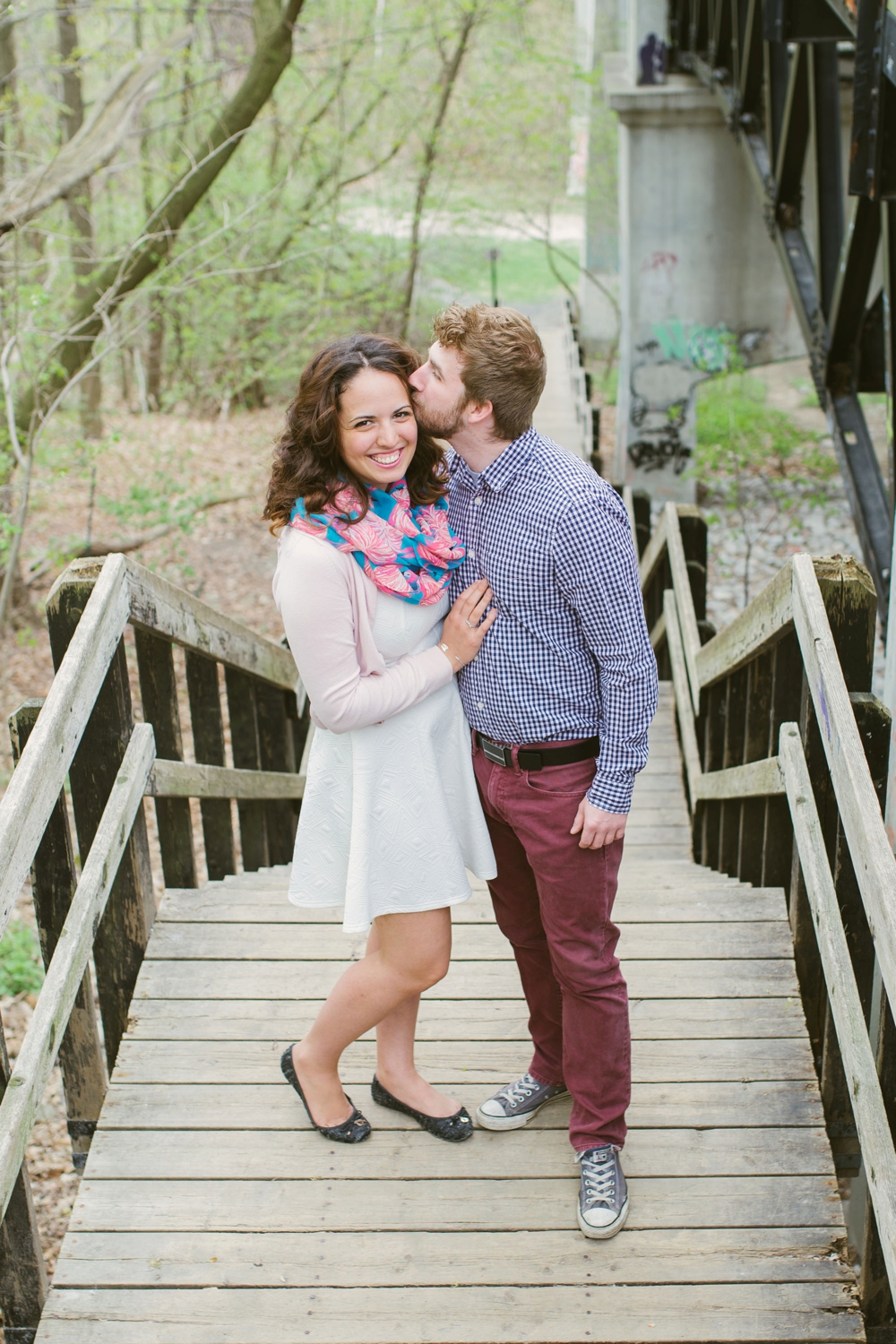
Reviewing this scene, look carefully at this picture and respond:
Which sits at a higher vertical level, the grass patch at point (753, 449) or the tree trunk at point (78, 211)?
the tree trunk at point (78, 211)

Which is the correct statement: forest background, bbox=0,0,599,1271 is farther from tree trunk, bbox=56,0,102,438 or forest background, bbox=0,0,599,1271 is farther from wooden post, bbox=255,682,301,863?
wooden post, bbox=255,682,301,863

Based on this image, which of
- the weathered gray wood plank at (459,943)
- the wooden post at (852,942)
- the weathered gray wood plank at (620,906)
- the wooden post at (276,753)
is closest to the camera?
→ the wooden post at (852,942)

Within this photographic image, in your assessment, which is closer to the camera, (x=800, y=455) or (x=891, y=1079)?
(x=891, y=1079)

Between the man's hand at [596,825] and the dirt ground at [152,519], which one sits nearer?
the man's hand at [596,825]

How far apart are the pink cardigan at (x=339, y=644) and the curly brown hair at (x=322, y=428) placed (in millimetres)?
75

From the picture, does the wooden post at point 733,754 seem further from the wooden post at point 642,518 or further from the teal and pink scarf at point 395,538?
the wooden post at point 642,518

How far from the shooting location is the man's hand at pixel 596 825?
2.31 meters

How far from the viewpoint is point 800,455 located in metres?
14.7

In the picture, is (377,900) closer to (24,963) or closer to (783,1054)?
(783,1054)

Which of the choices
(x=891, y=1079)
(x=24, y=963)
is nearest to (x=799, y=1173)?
(x=891, y=1079)

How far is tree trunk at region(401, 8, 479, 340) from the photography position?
1451 centimetres

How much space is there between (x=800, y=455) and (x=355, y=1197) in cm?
1358

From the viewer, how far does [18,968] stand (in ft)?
19.8

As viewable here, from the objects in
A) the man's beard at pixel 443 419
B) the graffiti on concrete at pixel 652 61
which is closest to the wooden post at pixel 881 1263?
the man's beard at pixel 443 419
